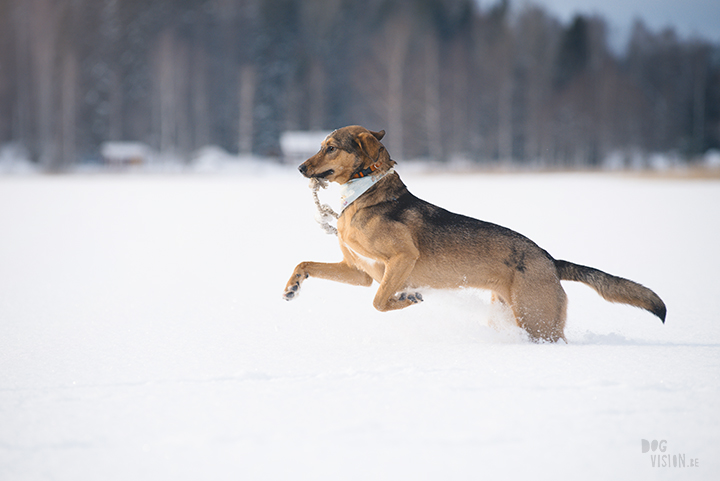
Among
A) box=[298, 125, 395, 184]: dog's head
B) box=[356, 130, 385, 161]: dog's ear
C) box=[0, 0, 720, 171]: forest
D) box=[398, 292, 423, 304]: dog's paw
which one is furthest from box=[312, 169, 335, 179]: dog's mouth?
Result: box=[0, 0, 720, 171]: forest

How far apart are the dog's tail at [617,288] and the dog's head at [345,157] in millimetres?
1486

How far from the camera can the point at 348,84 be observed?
1925 inches

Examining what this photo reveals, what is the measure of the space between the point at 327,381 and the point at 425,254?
4.58ft

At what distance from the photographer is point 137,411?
92.8 inches

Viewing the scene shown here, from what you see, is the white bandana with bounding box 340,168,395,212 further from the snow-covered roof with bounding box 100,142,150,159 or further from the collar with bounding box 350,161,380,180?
the snow-covered roof with bounding box 100,142,150,159

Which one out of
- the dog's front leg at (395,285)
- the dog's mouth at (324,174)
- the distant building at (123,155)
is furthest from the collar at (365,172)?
the distant building at (123,155)

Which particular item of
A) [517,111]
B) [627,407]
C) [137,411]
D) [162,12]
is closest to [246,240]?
[137,411]

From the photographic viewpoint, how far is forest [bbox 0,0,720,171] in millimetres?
39688

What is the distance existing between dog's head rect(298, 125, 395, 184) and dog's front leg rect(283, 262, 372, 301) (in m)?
0.63

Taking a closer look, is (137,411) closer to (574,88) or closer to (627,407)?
(627,407)

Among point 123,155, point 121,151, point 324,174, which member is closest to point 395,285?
point 324,174

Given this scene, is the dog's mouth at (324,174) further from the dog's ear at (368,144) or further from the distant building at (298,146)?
the distant building at (298,146)

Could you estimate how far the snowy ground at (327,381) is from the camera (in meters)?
1.98

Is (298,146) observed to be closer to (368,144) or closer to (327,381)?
(368,144)
